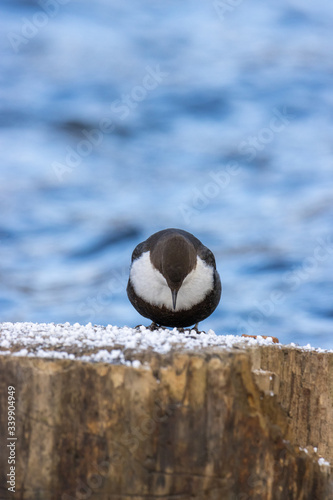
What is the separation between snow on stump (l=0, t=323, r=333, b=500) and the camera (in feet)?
8.77

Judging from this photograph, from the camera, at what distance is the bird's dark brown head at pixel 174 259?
184 inches

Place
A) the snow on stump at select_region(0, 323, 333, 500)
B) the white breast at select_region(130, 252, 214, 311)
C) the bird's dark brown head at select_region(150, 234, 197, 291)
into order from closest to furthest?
the snow on stump at select_region(0, 323, 333, 500), the bird's dark brown head at select_region(150, 234, 197, 291), the white breast at select_region(130, 252, 214, 311)

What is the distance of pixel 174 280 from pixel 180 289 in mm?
246

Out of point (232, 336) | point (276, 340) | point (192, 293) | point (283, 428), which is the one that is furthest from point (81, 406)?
point (192, 293)

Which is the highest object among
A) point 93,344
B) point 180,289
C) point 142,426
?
point 180,289

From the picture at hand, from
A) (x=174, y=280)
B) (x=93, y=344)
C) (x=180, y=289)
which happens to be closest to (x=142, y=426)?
(x=93, y=344)

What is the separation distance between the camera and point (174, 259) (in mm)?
4680

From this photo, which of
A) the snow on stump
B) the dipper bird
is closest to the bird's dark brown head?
the dipper bird

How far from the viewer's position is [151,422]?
8.74 ft

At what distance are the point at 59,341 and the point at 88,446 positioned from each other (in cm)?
68

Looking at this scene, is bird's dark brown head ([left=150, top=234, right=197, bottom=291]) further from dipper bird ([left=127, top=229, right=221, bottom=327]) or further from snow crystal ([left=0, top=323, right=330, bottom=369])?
snow crystal ([left=0, top=323, right=330, bottom=369])

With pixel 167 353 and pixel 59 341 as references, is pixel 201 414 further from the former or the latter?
pixel 59 341

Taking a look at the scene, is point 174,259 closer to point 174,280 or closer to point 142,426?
point 174,280

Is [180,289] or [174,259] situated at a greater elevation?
[174,259]
